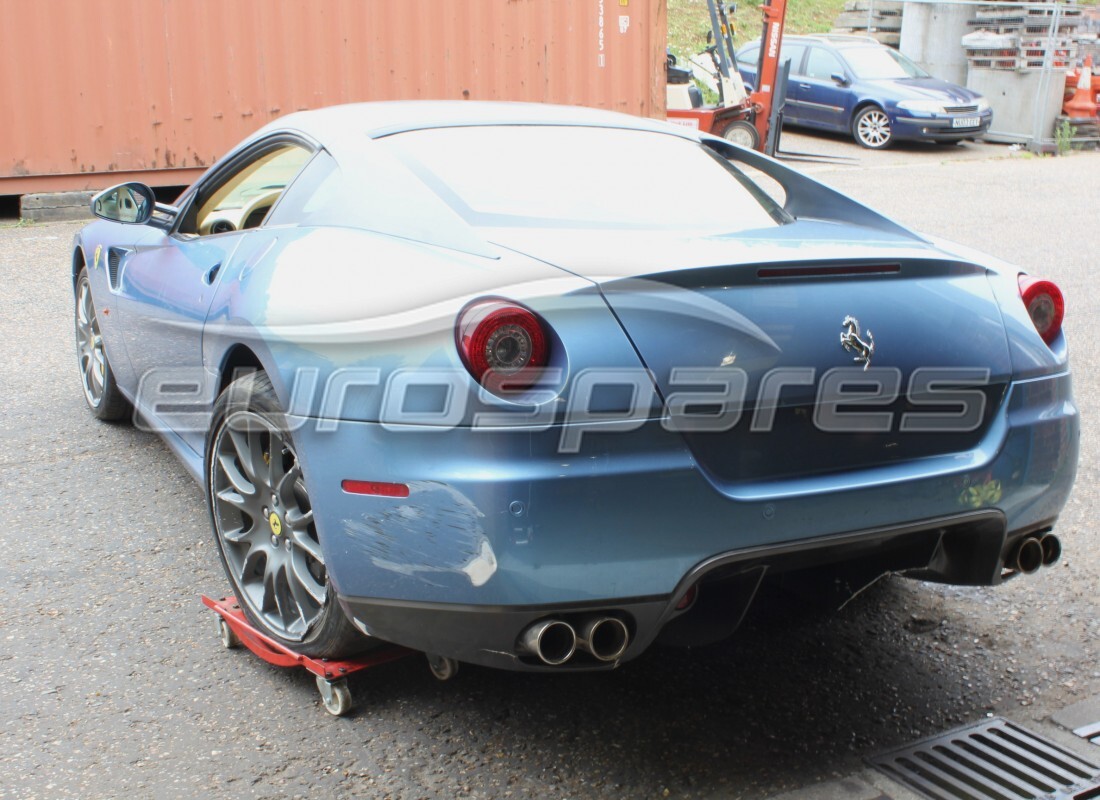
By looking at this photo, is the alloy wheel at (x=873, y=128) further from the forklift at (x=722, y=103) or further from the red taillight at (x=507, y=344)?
the red taillight at (x=507, y=344)

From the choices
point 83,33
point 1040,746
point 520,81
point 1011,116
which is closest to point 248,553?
point 1040,746

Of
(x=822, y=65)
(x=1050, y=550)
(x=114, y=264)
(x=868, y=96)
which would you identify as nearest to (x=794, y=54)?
(x=822, y=65)

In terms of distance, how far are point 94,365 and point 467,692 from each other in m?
2.92

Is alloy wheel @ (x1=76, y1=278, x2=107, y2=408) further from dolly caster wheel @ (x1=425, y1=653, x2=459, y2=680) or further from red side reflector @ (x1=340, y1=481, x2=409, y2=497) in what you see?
red side reflector @ (x1=340, y1=481, x2=409, y2=497)

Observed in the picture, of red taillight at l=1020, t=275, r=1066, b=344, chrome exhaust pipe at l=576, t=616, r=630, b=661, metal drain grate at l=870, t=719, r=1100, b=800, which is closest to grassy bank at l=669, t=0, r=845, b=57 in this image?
red taillight at l=1020, t=275, r=1066, b=344

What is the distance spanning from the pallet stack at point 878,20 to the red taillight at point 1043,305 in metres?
23.6

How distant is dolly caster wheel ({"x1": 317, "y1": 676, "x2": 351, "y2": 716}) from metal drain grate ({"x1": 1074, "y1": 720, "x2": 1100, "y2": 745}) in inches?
69.8

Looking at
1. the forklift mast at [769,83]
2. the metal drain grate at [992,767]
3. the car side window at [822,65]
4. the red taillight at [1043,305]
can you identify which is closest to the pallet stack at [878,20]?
the car side window at [822,65]

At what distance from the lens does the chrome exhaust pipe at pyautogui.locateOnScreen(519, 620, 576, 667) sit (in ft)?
7.88

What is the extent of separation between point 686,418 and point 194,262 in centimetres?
194

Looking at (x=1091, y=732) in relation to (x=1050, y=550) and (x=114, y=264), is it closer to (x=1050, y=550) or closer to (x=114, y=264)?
(x=1050, y=550)

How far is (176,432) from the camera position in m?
3.95

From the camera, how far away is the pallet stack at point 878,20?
25.0m

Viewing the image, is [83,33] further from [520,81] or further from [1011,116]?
[1011,116]
